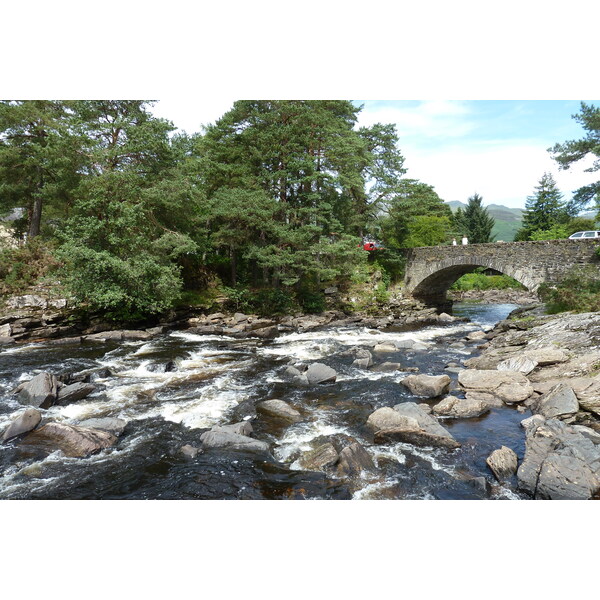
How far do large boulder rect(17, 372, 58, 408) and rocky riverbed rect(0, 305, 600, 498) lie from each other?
0.14 feet

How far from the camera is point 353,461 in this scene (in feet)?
20.0

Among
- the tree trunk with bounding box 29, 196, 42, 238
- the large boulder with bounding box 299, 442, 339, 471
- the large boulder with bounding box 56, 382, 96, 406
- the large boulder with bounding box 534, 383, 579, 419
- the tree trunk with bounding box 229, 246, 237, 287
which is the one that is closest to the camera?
the large boulder with bounding box 299, 442, 339, 471

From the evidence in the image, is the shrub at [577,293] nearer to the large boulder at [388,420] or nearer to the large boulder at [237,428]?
the large boulder at [388,420]

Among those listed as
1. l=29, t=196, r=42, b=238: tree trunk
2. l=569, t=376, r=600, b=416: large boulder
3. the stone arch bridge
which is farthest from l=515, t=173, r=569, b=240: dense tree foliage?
l=29, t=196, r=42, b=238: tree trunk

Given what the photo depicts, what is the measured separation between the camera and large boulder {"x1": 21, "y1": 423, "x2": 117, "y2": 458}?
658cm

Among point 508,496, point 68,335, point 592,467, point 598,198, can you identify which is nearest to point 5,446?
point 508,496

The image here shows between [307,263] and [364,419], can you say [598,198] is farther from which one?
[364,419]

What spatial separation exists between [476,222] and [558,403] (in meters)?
50.1

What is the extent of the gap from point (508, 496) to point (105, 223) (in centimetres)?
1714

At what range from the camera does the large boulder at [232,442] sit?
6.73 m

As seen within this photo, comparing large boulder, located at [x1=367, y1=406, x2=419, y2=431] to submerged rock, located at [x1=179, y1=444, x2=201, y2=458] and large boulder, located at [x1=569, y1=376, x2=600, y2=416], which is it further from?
large boulder, located at [x1=569, y1=376, x2=600, y2=416]

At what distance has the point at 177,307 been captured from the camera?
2069 centimetres

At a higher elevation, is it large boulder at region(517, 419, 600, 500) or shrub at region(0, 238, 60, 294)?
shrub at region(0, 238, 60, 294)

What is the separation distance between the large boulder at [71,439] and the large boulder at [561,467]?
6.91m
